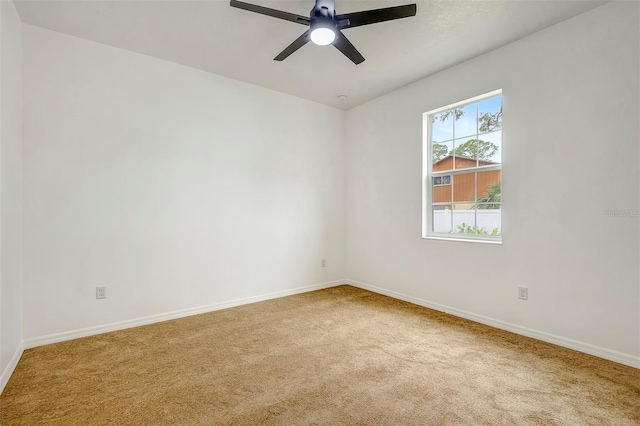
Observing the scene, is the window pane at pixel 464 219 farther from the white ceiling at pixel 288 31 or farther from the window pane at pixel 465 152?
the white ceiling at pixel 288 31

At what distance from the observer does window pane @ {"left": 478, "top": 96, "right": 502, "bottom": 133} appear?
127 inches

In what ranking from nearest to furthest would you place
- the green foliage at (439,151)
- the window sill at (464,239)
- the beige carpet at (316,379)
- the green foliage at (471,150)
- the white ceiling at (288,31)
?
1. the beige carpet at (316,379)
2. the white ceiling at (288,31)
3. the window sill at (464,239)
4. the green foliage at (471,150)
5. the green foliage at (439,151)

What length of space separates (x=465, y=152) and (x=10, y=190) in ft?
13.6

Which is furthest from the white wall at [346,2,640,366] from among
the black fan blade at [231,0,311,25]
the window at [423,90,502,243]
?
the black fan blade at [231,0,311,25]

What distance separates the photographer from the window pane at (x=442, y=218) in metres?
3.70

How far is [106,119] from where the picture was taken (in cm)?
304

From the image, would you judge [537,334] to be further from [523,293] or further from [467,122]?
[467,122]

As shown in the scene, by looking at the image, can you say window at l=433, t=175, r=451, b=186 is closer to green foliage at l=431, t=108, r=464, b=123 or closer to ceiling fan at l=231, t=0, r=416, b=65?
green foliage at l=431, t=108, r=464, b=123

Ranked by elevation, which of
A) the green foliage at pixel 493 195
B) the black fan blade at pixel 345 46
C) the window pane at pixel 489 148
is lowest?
the green foliage at pixel 493 195

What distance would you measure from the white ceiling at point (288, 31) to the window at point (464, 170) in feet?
1.93

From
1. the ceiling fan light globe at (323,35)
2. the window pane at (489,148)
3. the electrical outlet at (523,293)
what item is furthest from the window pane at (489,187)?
the ceiling fan light globe at (323,35)

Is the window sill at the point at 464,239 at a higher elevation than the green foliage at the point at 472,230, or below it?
below

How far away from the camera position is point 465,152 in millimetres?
3535

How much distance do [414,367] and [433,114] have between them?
2.87 metres
